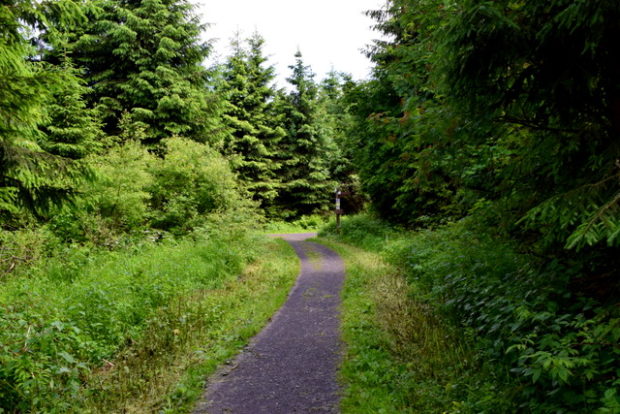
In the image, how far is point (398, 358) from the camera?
5.01 meters

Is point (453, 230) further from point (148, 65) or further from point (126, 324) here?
point (148, 65)

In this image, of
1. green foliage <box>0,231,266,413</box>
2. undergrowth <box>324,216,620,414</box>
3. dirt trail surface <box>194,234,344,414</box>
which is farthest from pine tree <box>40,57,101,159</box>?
undergrowth <box>324,216,620,414</box>

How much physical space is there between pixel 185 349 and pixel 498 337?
4.43 meters

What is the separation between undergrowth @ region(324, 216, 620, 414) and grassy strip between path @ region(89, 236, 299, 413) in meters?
2.09

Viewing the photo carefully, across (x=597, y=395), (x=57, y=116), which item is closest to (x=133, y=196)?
(x=57, y=116)

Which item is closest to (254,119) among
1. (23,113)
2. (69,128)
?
(69,128)

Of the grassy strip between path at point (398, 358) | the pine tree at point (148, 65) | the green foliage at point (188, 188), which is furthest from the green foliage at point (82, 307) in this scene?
the pine tree at point (148, 65)

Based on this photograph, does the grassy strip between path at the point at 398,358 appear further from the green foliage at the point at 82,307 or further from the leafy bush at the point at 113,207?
the leafy bush at the point at 113,207

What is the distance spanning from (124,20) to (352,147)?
13726 mm

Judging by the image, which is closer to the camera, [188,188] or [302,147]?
[188,188]

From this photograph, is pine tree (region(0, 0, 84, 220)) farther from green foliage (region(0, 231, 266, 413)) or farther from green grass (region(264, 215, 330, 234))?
green grass (region(264, 215, 330, 234))

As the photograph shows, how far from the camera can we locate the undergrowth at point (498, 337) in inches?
105

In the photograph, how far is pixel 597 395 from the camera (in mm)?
2578

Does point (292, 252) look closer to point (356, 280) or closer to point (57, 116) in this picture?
point (356, 280)
